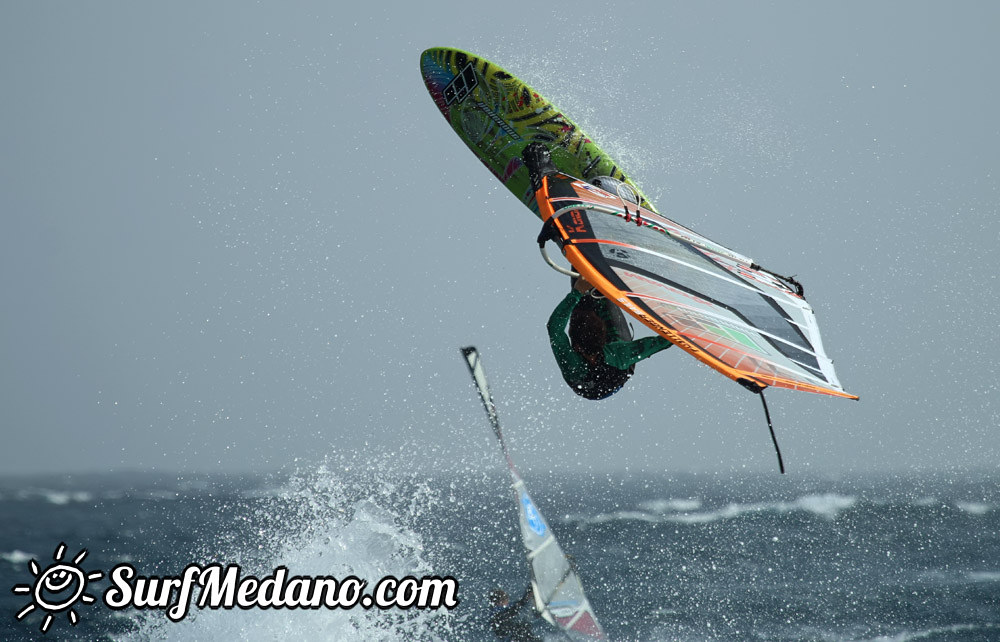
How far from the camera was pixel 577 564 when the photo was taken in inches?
1430

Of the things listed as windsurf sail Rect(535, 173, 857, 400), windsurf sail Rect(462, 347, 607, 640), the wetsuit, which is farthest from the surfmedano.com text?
windsurf sail Rect(535, 173, 857, 400)

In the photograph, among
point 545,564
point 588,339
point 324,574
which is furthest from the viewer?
point 324,574

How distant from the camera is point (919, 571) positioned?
37188 millimetres

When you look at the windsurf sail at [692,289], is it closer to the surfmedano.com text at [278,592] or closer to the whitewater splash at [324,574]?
the surfmedano.com text at [278,592]

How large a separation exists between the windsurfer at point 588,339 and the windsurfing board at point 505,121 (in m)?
3.33

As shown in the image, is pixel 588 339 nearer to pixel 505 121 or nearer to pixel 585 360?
pixel 585 360

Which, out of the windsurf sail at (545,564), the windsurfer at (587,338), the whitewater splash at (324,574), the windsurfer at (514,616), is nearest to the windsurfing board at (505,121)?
the windsurfer at (587,338)

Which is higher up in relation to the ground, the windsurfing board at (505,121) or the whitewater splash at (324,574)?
the windsurfing board at (505,121)

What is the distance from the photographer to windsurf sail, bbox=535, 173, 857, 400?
639cm

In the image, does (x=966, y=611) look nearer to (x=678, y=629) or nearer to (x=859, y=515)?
(x=678, y=629)

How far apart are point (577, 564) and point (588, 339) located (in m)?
28.9

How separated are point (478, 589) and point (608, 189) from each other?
70.1ft

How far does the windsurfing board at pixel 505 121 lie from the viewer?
12.6m

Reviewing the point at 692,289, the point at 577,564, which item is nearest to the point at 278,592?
the point at 692,289
